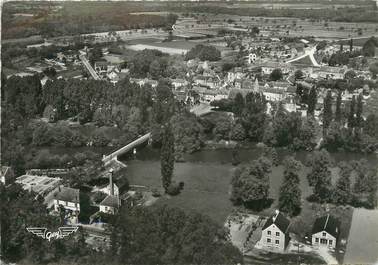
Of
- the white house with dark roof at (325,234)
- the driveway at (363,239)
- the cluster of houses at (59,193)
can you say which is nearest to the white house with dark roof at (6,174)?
the cluster of houses at (59,193)

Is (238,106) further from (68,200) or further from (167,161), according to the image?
(68,200)

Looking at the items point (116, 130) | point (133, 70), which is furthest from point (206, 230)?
point (133, 70)

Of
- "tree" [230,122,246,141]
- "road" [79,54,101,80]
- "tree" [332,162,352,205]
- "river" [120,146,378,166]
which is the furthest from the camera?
"road" [79,54,101,80]

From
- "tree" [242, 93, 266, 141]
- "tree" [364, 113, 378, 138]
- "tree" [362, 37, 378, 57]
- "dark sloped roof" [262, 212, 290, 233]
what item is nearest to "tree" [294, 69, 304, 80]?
"tree" [362, 37, 378, 57]

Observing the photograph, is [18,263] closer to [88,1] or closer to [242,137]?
[88,1]

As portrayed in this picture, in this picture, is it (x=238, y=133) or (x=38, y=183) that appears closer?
(x=38, y=183)

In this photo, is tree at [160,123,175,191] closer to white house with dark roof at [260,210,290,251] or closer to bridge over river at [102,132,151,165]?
bridge over river at [102,132,151,165]

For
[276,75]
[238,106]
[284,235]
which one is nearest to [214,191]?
[284,235]
